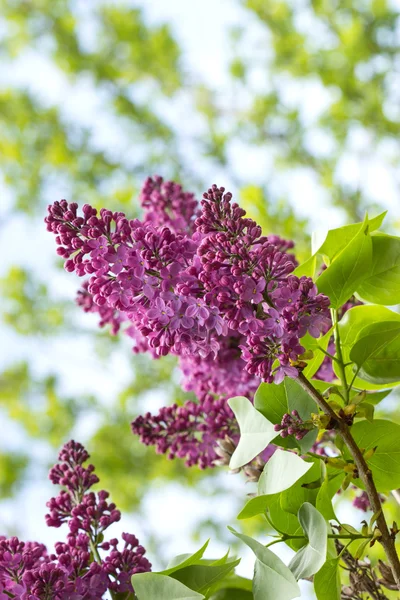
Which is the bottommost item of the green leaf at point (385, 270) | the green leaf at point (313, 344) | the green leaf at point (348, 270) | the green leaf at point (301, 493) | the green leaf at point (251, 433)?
the green leaf at point (301, 493)

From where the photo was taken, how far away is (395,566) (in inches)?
11.1

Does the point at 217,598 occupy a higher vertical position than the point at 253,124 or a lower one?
lower

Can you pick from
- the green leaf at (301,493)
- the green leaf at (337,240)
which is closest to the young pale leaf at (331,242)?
the green leaf at (337,240)

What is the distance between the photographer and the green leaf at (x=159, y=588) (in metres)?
0.28

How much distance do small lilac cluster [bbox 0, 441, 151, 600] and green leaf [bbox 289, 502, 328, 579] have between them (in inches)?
4.6

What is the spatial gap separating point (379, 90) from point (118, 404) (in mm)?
1802

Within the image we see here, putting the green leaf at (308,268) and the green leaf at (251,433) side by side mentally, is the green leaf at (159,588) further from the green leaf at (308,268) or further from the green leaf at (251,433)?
the green leaf at (308,268)

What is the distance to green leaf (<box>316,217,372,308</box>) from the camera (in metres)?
0.31

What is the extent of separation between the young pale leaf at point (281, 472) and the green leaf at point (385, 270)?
→ 11cm

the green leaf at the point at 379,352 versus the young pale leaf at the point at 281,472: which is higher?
the green leaf at the point at 379,352

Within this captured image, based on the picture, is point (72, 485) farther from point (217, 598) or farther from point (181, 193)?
point (181, 193)

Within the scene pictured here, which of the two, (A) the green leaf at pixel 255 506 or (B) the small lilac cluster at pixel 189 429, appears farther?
(B) the small lilac cluster at pixel 189 429

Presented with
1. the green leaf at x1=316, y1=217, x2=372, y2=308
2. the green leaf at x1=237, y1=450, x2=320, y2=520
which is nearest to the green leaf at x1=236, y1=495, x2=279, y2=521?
the green leaf at x1=237, y1=450, x2=320, y2=520

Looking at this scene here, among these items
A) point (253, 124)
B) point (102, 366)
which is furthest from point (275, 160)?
point (102, 366)
